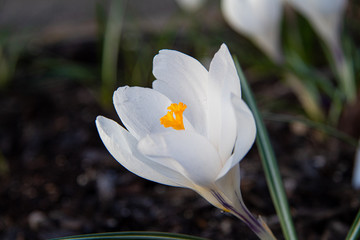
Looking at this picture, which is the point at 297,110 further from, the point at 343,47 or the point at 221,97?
the point at 221,97

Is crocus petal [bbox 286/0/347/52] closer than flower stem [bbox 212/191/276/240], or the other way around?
flower stem [bbox 212/191/276/240]

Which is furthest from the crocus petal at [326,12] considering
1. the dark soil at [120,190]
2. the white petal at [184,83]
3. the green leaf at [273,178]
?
the white petal at [184,83]

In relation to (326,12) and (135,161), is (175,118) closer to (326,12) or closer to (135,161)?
(135,161)

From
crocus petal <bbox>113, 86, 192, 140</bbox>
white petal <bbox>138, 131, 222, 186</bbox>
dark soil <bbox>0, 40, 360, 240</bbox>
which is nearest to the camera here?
white petal <bbox>138, 131, 222, 186</bbox>

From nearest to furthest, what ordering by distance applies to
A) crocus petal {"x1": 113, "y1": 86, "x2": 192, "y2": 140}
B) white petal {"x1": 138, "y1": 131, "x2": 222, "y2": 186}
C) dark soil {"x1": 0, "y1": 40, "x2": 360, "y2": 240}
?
white petal {"x1": 138, "y1": 131, "x2": 222, "y2": 186}
crocus petal {"x1": 113, "y1": 86, "x2": 192, "y2": 140}
dark soil {"x1": 0, "y1": 40, "x2": 360, "y2": 240}

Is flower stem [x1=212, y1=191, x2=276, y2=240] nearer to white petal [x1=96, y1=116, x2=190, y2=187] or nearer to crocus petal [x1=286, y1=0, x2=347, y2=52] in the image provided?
white petal [x1=96, y1=116, x2=190, y2=187]

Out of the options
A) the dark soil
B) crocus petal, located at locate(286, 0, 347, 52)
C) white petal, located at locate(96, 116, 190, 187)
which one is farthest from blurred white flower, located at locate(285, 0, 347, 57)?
white petal, located at locate(96, 116, 190, 187)

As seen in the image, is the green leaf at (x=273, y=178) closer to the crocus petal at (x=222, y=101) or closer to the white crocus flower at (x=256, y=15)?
the crocus petal at (x=222, y=101)
